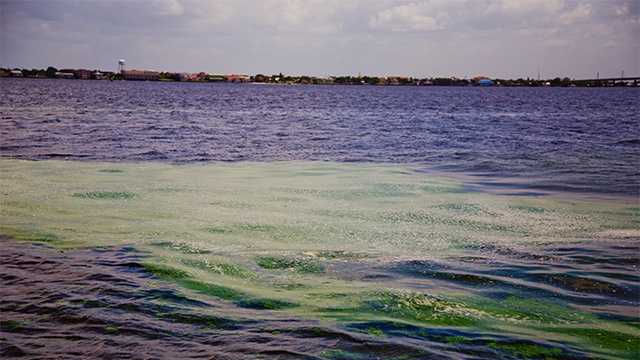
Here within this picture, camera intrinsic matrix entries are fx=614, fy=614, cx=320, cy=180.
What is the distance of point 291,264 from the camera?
11000mm

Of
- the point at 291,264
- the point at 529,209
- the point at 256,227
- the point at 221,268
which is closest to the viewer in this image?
the point at 221,268

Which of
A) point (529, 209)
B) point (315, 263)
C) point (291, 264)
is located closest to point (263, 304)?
point (291, 264)

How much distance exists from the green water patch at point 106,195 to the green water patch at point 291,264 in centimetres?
787

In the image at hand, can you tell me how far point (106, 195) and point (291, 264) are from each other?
360 inches

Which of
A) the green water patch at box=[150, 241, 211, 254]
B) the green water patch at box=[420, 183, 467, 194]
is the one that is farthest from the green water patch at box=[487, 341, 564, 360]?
the green water patch at box=[420, 183, 467, 194]

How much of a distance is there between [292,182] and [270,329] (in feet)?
46.5

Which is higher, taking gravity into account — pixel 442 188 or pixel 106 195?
pixel 106 195

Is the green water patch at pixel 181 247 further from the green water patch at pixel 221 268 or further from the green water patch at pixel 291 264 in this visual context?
the green water patch at pixel 291 264

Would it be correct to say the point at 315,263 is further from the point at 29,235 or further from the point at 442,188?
the point at 442,188

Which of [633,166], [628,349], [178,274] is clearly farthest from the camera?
[633,166]

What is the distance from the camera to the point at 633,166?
89.2 feet

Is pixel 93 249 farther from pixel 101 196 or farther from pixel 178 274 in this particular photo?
pixel 101 196

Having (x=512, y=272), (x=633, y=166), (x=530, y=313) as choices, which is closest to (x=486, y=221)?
(x=512, y=272)

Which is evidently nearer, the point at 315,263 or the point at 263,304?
the point at 263,304
